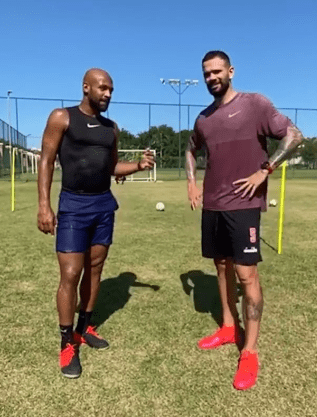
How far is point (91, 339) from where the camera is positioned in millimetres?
3213

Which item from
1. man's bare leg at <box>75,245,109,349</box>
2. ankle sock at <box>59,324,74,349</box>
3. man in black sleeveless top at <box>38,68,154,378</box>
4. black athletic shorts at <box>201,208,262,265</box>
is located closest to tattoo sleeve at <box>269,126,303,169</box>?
black athletic shorts at <box>201,208,262,265</box>

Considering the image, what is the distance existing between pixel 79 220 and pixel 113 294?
176cm

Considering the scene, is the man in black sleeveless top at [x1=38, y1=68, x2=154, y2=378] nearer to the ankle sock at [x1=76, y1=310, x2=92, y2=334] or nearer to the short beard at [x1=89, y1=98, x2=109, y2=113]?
the short beard at [x1=89, y1=98, x2=109, y2=113]

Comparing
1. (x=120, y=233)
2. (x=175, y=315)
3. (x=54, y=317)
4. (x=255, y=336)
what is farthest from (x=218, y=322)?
(x=120, y=233)

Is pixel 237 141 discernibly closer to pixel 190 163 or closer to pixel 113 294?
pixel 190 163

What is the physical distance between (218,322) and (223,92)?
2.05m

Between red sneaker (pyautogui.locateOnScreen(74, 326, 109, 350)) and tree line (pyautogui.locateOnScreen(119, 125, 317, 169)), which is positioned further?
tree line (pyautogui.locateOnScreen(119, 125, 317, 169))

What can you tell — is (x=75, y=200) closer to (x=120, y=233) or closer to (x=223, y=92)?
(x=223, y=92)

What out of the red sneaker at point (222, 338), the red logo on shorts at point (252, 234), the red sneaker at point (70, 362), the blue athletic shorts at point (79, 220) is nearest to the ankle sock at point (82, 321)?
the red sneaker at point (70, 362)

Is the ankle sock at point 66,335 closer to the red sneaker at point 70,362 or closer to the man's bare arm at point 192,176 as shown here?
the red sneaker at point 70,362

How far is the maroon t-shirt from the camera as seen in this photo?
8.64 ft

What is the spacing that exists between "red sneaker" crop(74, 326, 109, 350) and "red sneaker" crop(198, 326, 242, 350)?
0.77 m

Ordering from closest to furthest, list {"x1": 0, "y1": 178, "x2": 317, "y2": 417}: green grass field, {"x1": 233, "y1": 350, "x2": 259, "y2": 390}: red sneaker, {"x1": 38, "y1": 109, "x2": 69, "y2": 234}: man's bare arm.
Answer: {"x1": 0, "y1": 178, "x2": 317, "y2": 417}: green grass field
{"x1": 233, "y1": 350, "x2": 259, "y2": 390}: red sneaker
{"x1": 38, "y1": 109, "x2": 69, "y2": 234}: man's bare arm

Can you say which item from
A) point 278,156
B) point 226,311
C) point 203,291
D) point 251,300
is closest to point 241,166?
point 278,156
